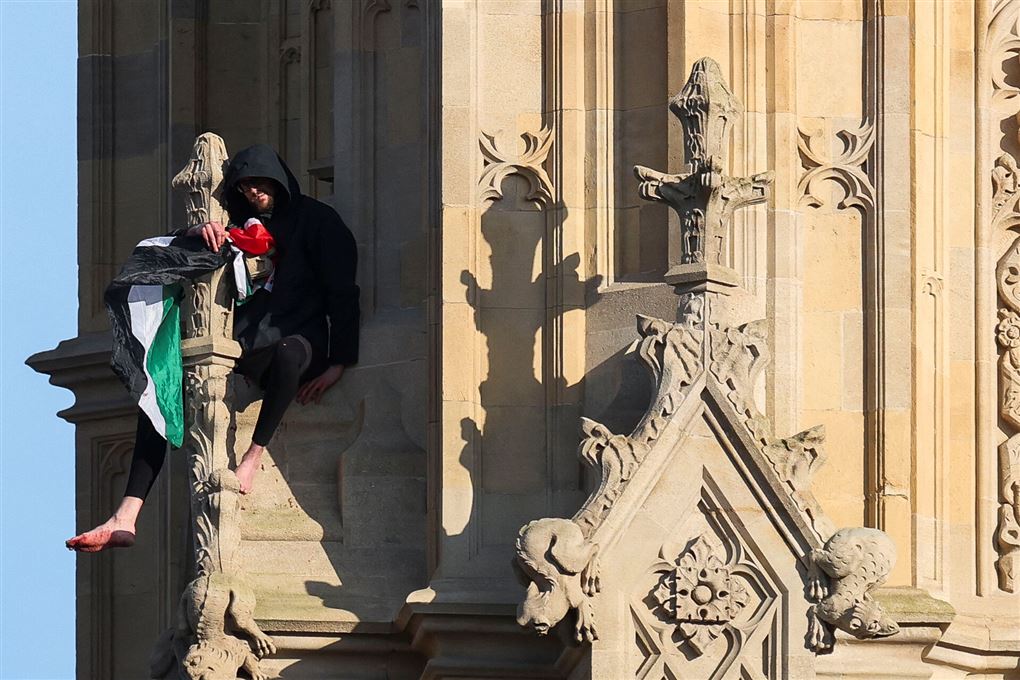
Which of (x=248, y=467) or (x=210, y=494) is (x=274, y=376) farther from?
(x=210, y=494)

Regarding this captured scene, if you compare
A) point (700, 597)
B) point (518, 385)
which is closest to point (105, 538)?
point (518, 385)

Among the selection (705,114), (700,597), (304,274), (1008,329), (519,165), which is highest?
(705,114)

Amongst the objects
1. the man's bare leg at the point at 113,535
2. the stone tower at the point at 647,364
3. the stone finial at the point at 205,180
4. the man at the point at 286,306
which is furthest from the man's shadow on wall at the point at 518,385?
the man's bare leg at the point at 113,535

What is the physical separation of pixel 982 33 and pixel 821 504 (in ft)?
9.83

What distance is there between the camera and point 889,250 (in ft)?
75.0

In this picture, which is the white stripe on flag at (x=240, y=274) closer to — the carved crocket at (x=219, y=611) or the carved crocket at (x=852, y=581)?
the carved crocket at (x=219, y=611)

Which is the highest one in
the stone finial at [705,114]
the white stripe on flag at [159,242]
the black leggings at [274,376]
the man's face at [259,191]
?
the stone finial at [705,114]

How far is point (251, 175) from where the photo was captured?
2356 cm

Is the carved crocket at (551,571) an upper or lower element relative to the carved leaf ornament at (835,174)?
lower

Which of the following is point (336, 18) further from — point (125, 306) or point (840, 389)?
point (840, 389)

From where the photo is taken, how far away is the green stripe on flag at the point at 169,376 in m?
23.3

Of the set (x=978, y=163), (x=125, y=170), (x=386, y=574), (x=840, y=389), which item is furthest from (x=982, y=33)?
(x=125, y=170)

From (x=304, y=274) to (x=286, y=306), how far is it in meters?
0.22

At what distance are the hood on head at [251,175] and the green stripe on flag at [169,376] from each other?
759 mm
